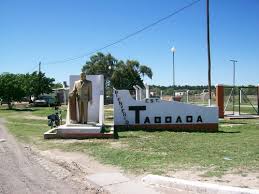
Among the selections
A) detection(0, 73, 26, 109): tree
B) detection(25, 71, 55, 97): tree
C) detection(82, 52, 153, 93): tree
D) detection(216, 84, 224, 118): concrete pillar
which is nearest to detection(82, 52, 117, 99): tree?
detection(82, 52, 153, 93): tree

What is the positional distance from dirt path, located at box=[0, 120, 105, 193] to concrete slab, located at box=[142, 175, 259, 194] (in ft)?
3.26

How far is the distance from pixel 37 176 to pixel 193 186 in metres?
3.31

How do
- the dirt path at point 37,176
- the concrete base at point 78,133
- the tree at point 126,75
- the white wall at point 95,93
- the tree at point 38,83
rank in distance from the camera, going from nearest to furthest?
the dirt path at point 37,176 → the concrete base at point 78,133 → the white wall at point 95,93 → the tree at point 126,75 → the tree at point 38,83

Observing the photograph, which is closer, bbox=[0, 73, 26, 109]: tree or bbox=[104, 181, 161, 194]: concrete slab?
bbox=[104, 181, 161, 194]: concrete slab

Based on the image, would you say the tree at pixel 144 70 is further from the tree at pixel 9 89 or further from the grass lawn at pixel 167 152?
the grass lawn at pixel 167 152

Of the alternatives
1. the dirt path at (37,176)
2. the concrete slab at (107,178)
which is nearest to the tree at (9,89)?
the dirt path at (37,176)

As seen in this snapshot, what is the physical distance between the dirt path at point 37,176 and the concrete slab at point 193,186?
995 millimetres

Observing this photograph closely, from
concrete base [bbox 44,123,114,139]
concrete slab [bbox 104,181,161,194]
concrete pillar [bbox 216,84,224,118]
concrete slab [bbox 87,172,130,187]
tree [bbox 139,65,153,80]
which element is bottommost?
concrete slab [bbox 104,181,161,194]

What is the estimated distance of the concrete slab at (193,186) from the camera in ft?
23.1

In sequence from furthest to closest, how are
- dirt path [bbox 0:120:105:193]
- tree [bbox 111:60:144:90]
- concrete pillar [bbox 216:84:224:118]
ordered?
tree [bbox 111:60:144:90] → concrete pillar [bbox 216:84:224:118] → dirt path [bbox 0:120:105:193]

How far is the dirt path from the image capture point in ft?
26.0

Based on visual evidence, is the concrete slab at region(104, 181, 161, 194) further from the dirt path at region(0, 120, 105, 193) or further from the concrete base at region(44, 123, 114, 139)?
the concrete base at region(44, 123, 114, 139)

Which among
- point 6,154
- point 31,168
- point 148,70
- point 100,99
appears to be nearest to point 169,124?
point 100,99

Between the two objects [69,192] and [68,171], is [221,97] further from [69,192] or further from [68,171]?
[69,192]
